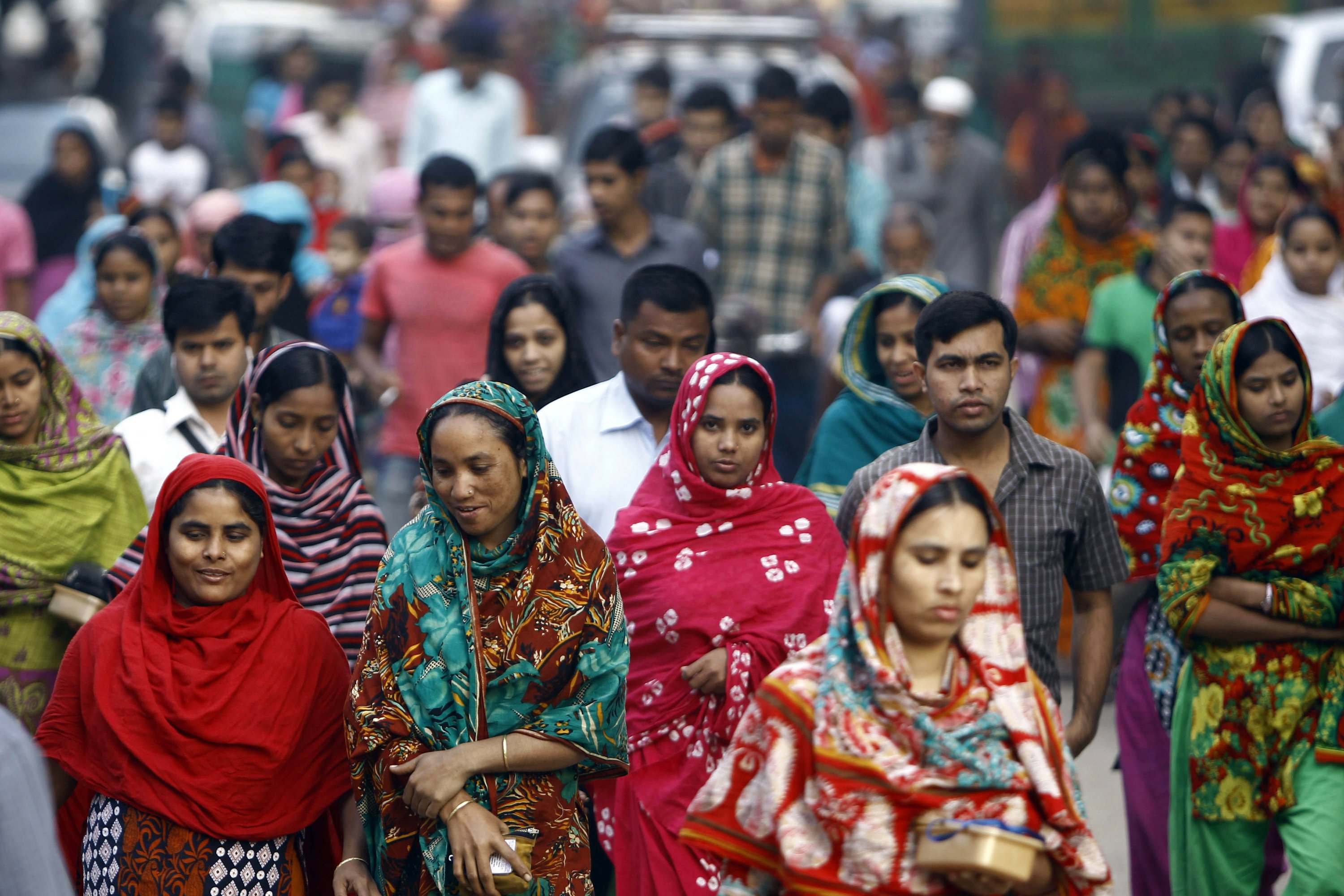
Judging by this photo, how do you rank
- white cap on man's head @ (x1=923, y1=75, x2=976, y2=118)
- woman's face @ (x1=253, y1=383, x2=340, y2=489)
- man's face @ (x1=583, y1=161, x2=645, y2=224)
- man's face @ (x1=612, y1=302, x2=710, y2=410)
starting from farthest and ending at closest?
white cap on man's head @ (x1=923, y1=75, x2=976, y2=118) < man's face @ (x1=583, y1=161, x2=645, y2=224) < man's face @ (x1=612, y1=302, x2=710, y2=410) < woman's face @ (x1=253, y1=383, x2=340, y2=489)

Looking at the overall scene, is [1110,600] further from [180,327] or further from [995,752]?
[180,327]

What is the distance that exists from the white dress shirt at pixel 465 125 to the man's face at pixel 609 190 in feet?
14.4

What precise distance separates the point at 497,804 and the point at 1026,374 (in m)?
5.84

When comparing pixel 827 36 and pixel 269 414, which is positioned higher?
pixel 827 36

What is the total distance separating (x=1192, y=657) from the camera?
482cm

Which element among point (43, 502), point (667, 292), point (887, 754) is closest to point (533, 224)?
point (667, 292)

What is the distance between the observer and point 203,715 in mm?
3969

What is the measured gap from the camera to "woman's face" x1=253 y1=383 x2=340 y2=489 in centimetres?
491

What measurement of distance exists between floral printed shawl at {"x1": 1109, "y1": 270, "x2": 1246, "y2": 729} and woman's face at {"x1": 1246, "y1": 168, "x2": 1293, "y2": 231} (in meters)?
4.07

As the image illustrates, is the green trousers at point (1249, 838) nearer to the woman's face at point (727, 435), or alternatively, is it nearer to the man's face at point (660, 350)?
the woman's face at point (727, 435)

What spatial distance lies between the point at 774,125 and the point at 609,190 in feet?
5.77

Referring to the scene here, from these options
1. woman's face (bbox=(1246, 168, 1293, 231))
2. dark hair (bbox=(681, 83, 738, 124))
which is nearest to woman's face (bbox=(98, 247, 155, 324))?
dark hair (bbox=(681, 83, 738, 124))

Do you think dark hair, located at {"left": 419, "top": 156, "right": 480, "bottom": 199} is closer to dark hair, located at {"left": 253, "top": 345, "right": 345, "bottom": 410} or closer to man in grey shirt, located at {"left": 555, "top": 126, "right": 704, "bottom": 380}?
man in grey shirt, located at {"left": 555, "top": 126, "right": 704, "bottom": 380}

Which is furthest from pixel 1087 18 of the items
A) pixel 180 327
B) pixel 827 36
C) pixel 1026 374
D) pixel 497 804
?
pixel 497 804
